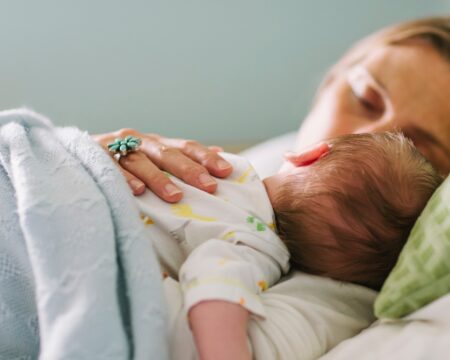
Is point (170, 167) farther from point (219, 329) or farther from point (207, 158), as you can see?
point (219, 329)

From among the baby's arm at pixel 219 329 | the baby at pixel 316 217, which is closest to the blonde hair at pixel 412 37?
the baby at pixel 316 217

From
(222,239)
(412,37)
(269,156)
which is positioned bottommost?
(269,156)

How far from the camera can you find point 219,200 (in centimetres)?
74

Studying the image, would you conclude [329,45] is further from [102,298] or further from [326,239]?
[102,298]

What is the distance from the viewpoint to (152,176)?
2.50 ft

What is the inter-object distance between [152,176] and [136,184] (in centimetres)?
2

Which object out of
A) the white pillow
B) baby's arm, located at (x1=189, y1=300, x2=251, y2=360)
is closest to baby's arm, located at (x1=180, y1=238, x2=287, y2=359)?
baby's arm, located at (x1=189, y1=300, x2=251, y2=360)

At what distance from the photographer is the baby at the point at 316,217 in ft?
2.33

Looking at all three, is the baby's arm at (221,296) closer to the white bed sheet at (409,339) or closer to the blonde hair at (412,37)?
the white bed sheet at (409,339)

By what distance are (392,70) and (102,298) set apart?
824 millimetres

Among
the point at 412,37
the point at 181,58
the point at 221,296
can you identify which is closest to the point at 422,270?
the point at 221,296

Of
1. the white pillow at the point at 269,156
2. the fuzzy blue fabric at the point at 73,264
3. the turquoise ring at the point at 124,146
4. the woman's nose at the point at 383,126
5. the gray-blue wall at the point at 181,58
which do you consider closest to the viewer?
the fuzzy blue fabric at the point at 73,264

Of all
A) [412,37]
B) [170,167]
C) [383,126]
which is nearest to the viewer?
[170,167]

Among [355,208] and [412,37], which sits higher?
[412,37]
